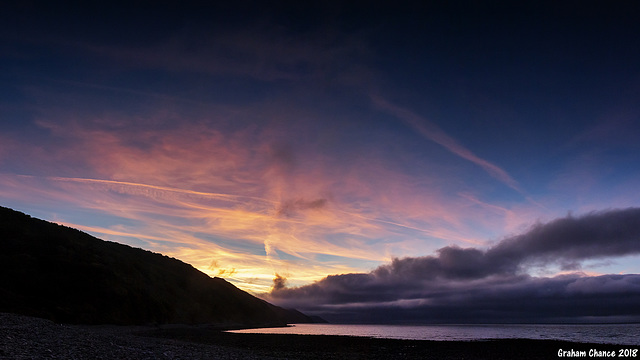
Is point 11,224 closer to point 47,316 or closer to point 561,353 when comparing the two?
point 47,316

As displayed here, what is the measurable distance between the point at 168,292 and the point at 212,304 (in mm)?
39075

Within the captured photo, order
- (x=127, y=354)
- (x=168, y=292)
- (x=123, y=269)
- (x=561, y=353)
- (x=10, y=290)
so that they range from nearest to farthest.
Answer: (x=127, y=354) < (x=561, y=353) < (x=10, y=290) < (x=123, y=269) < (x=168, y=292)

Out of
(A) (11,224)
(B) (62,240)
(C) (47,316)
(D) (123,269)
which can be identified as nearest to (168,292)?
(D) (123,269)

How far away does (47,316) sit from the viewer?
8106 centimetres

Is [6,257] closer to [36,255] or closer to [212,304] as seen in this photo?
[36,255]

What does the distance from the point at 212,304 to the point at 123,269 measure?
212 feet

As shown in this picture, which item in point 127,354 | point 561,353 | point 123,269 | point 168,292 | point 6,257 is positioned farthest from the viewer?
point 168,292

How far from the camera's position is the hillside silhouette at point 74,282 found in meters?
89.1

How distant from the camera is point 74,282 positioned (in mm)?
103125

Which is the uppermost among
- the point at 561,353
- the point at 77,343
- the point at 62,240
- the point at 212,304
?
the point at 62,240

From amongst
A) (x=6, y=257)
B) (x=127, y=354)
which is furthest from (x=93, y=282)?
(x=127, y=354)

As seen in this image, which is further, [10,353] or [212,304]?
[212,304]

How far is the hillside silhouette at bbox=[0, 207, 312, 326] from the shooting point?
292 ft

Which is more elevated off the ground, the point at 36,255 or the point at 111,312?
the point at 36,255
